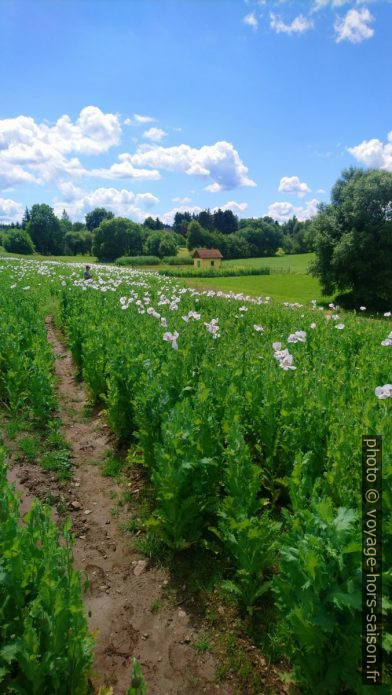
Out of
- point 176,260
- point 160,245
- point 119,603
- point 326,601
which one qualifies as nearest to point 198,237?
point 160,245

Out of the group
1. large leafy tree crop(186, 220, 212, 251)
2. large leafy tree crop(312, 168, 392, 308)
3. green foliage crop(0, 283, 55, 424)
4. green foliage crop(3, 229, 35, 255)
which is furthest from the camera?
large leafy tree crop(186, 220, 212, 251)

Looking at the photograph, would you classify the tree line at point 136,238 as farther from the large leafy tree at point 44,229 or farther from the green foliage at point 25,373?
the green foliage at point 25,373

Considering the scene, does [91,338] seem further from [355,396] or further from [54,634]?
[54,634]

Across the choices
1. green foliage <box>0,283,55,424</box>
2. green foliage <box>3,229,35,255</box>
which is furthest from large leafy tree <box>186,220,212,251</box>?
green foliage <box>0,283,55,424</box>

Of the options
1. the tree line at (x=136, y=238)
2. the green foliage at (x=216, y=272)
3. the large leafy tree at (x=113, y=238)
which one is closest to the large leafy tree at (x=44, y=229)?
the tree line at (x=136, y=238)

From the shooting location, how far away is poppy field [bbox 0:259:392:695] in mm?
2814

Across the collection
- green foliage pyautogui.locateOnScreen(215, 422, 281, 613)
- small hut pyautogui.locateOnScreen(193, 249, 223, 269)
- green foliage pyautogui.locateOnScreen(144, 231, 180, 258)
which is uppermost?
green foliage pyautogui.locateOnScreen(144, 231, 180, 258)

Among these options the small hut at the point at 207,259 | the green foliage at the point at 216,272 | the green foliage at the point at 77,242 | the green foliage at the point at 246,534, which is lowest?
the green foliage at the point at 246,534

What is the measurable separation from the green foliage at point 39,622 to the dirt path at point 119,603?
1.76 feet

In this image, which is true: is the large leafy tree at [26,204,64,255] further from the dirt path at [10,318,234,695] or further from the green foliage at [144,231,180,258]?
the dirt path at [10,318,234,695]

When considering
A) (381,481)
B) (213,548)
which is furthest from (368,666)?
(213,548)

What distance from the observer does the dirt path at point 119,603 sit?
3.28 meters

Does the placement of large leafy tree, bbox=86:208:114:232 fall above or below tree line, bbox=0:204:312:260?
above

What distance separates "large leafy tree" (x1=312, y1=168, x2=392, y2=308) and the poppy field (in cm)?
2300
